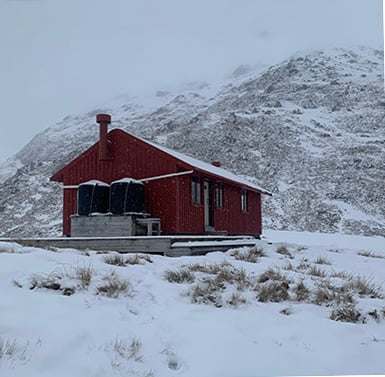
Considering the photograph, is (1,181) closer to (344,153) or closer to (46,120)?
(46,120)

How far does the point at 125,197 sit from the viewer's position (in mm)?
8516

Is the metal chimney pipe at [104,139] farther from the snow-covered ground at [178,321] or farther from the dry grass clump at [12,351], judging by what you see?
the dry grass clump at [12,351]

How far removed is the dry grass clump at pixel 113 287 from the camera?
3014 millimetres

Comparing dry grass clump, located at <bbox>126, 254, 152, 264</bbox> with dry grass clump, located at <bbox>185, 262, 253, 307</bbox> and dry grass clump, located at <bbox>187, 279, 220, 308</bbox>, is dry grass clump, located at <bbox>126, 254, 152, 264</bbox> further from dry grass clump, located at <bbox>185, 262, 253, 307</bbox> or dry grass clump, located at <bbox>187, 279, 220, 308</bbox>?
dry grass clump, located at <bbox>187, 279, 220, 308</bbox>

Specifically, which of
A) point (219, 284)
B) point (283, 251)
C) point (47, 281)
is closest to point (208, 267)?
point (219, 284)

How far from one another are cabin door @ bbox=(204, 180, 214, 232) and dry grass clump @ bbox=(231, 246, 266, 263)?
166 inches

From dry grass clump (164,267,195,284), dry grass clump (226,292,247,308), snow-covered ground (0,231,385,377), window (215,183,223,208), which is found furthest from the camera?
window (215,183,223,208)

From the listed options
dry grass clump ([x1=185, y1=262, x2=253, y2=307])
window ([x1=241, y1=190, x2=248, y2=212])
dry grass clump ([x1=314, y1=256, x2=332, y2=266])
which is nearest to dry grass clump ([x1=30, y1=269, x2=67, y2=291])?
dry grass clump ([x1=185, y1=262, x2=253, y2=307])

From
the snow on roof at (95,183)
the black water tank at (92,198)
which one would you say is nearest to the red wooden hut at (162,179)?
the snow on roof at (95,183)

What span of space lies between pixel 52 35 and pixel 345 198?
1510cm

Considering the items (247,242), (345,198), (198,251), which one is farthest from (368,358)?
(345,198)

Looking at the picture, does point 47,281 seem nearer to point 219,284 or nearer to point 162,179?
point 219,284

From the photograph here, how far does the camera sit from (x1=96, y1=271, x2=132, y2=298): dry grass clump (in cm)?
301

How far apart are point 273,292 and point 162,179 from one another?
5677 millimetres
